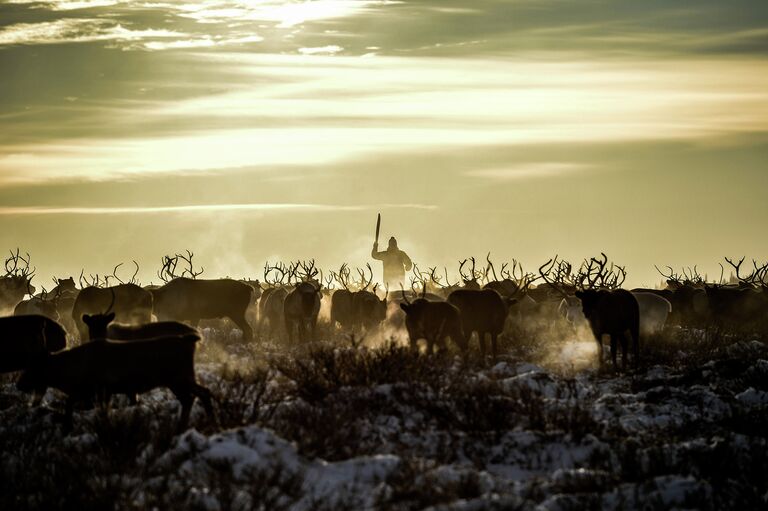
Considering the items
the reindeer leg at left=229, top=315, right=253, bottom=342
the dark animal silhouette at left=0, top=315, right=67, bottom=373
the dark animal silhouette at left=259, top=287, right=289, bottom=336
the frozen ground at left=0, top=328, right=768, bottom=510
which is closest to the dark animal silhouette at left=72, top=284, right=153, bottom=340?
the reindeer leg at left=229, top=315, right=253, bottom=342

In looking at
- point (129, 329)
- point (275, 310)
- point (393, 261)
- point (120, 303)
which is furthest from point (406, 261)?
point (129, 329)

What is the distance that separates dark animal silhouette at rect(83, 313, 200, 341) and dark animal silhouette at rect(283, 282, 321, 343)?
9.12m

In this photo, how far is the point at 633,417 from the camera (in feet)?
42.7

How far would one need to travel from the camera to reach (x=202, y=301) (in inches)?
968

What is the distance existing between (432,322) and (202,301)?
856 cm

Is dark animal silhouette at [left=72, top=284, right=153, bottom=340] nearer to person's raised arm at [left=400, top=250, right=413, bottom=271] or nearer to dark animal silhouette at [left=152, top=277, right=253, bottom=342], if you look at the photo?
dark animal silhouette at [left=152, top=277, right=253, bottom=342]

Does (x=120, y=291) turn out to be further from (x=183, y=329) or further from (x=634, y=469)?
(x=634, y=469)

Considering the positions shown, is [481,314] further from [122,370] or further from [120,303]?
[122,370]

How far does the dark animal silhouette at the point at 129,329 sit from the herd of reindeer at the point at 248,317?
0.7 inches

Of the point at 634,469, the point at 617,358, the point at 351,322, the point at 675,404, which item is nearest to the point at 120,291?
the point at 351,322

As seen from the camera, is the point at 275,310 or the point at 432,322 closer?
the point at 432,322

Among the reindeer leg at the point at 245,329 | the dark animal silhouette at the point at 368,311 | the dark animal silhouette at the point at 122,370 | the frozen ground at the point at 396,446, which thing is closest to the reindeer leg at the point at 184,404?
the dark animal silhouette at the point at 122,370

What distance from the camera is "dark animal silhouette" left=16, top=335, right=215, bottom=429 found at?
12.2 m

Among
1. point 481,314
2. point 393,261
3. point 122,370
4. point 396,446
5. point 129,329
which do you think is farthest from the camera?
point 393,261
